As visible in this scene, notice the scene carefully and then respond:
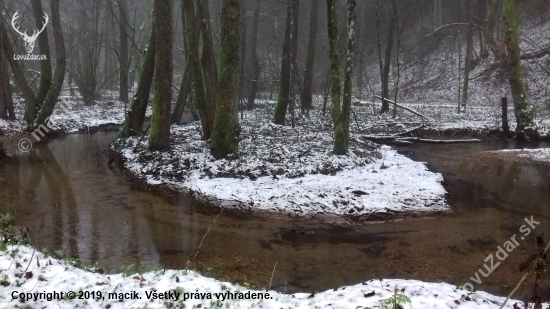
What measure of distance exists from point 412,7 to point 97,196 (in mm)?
34248

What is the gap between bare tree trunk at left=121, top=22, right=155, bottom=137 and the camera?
1409cm

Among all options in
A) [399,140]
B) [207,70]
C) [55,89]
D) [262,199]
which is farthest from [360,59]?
[262,199]

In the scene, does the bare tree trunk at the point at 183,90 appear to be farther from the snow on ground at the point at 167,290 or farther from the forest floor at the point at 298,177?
the snow on ground at the point at 167,290

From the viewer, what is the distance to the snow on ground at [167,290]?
14.1 ft

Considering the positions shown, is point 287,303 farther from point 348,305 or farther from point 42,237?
point 42,237

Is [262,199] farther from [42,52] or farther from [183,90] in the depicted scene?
[42,52]

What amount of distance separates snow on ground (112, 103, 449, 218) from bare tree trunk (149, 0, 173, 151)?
1.60 ft

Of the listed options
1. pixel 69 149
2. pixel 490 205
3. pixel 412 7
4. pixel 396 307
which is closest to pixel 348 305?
pixel 396 307

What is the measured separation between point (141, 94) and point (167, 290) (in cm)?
1090

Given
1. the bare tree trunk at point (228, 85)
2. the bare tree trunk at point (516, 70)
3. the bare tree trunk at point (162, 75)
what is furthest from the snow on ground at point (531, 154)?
the bare tree trunk at point (162, 75)

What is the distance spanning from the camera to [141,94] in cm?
1436

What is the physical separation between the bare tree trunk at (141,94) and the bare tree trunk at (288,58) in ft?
17.0

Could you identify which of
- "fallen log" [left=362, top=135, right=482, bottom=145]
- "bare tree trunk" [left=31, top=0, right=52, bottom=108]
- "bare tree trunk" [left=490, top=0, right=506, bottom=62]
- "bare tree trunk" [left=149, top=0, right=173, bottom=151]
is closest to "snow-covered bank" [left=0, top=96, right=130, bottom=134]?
"bare tree trunk" [left=31, top=0, right=52, bottom=108]

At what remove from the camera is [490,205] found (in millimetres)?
9453
